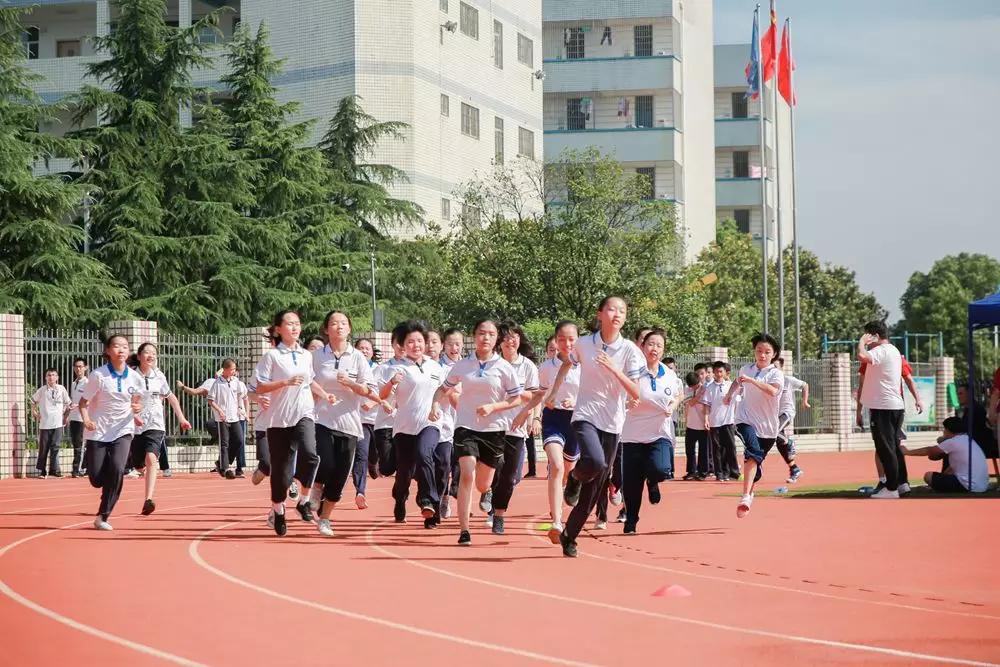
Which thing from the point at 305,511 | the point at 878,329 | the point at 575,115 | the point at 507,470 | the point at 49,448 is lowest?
the point at 305,511

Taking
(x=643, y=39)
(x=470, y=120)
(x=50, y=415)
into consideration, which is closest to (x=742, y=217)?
(x=643, y=39)

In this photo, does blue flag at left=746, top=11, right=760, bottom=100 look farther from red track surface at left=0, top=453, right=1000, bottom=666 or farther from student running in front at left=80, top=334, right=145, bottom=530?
student running in front at left=80, top=334, right=145, bottom=530

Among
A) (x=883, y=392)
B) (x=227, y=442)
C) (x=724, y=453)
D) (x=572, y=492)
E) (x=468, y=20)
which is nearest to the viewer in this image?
(x=572, y=492)

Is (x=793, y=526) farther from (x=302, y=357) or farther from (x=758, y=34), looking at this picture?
(x=758, y=34)

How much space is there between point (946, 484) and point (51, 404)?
1534 centimetres

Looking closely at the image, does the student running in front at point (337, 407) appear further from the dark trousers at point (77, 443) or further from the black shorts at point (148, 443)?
the dark trousers at point (77, 443)

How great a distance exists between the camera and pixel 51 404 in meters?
26.8

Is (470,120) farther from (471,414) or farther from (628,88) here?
(471,414)

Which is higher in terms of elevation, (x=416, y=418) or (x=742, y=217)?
(x=742, y=217)

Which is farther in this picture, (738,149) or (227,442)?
(738,149)

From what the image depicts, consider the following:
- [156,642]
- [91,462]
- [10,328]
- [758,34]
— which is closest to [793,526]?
[91,462]

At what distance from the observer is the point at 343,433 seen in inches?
596

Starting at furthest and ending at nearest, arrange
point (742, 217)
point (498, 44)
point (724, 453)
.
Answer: point (742, 217) → point (498, 44) → point (724, 453)

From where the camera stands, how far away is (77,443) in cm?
2755
